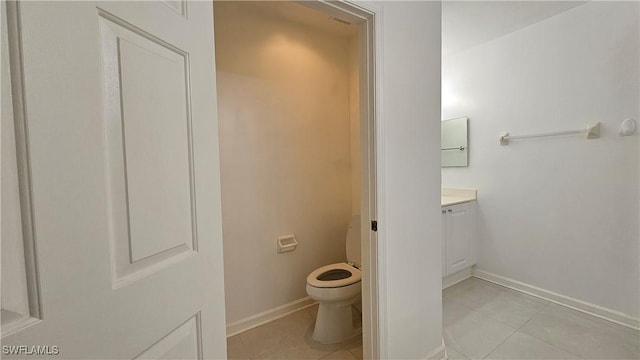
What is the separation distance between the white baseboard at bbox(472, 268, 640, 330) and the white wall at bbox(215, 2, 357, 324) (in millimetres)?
1501

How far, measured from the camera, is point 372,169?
130cm

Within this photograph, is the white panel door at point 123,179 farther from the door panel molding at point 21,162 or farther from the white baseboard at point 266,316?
the white baseboard at point 266,316

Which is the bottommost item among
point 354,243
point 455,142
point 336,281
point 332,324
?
point 332,324

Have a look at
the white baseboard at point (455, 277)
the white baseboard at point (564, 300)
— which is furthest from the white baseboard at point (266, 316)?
the white baseboard at point (564, 300)

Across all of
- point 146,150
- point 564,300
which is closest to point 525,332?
point 564,300

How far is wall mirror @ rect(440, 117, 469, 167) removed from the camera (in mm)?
2725

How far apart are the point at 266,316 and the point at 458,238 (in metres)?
1.83

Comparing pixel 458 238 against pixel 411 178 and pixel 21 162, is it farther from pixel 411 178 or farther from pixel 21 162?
pixel 21 162

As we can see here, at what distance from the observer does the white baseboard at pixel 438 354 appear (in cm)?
157

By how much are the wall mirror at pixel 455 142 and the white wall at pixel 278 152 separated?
3.78 ft

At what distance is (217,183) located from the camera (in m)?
0.74

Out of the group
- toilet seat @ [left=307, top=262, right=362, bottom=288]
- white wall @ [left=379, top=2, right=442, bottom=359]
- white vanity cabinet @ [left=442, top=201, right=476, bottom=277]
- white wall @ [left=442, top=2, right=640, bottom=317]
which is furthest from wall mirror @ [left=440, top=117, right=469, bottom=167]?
toilet seat @ [left=307, top=262, right=362, bottom=288]

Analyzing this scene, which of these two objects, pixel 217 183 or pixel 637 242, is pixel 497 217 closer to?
pixel 637 242

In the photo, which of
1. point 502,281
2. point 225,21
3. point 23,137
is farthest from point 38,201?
point 502,281
